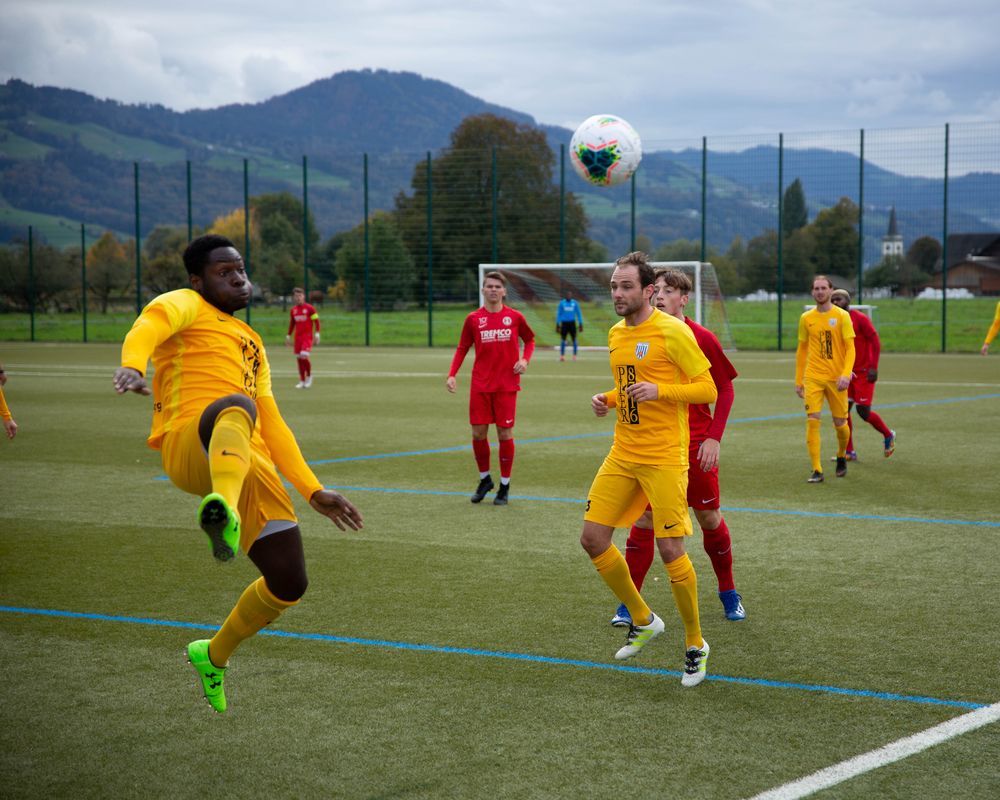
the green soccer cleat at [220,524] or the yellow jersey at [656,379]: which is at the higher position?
the yellow jersey at [656,379]

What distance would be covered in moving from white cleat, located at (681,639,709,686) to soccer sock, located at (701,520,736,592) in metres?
1.20

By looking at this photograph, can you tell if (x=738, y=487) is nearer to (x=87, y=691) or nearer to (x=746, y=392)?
(x=87, y=691)

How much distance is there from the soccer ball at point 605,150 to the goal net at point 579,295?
10251 mm

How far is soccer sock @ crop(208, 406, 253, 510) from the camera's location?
13.9 ft

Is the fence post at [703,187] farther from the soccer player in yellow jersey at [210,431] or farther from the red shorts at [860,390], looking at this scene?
the soccer player in yellow jersey at [210,431]

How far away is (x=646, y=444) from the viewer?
5652 mm

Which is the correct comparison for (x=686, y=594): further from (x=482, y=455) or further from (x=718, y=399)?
(x=482, y=455)

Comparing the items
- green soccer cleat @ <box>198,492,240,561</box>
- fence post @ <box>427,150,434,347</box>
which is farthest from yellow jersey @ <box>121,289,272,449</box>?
fence post @ <box>427,150,434,347</box>

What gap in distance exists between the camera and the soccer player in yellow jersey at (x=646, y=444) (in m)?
5.55

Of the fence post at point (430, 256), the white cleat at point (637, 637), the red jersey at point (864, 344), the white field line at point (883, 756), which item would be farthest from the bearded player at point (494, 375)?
the fence post at point (430, 256)

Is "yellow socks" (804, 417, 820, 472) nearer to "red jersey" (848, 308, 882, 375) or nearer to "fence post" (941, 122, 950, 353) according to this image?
"red jersey" (848, 308, 882, 375)

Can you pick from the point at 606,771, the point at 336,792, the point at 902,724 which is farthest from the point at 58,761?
the point at 902,724

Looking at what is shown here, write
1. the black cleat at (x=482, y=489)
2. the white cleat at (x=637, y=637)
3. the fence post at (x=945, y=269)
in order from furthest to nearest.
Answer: the fence post at (x=945, y=269) < the black cleat at (x=482, y=489) < the white cleat at (x=637, y=637)

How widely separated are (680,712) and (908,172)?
32.7 metres
